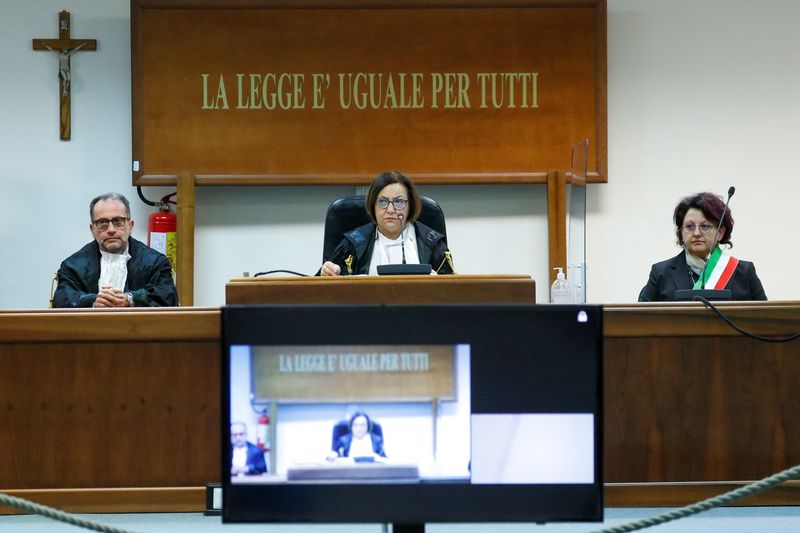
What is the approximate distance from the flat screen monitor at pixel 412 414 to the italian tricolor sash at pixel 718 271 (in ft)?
8.18

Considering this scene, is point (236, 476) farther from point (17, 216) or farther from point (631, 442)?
point (17, 216)

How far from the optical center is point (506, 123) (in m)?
5.34

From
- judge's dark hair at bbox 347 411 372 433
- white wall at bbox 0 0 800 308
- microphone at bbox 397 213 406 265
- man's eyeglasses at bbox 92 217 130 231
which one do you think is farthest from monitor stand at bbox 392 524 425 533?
white wall at bbox 0 0 800 308

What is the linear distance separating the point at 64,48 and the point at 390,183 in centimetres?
234

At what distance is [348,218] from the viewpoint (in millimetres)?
4168

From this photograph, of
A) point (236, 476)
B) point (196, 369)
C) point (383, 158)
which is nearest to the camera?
point (236, 476)

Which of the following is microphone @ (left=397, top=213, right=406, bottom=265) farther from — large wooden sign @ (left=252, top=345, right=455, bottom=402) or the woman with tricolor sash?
large wooden sign @ (left=252, top=345, right=455, bottom=402)

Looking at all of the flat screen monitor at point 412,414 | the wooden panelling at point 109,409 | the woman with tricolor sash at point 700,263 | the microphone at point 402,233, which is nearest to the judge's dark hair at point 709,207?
the woman with tricolor sash at point 700,263

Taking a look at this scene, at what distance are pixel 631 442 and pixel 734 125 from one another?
3.30m

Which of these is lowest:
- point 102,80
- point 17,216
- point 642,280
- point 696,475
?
point 696,475

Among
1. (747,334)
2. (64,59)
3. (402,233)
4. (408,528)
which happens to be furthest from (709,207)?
(64,59)

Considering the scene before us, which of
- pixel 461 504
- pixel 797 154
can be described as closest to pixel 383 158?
pixel 797 154

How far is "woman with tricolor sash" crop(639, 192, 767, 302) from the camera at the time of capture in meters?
3.95

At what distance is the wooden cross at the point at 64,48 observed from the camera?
530 centimetres
